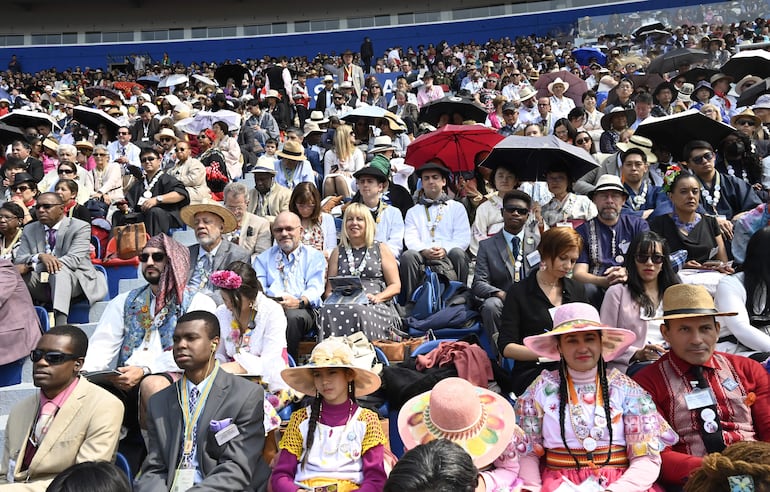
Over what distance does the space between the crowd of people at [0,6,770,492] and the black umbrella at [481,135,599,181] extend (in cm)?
4

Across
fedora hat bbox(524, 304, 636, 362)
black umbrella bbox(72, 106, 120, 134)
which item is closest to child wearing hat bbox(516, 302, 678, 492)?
fedora hat bbox(524, 304, 636, 362)

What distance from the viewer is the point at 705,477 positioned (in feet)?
6.56

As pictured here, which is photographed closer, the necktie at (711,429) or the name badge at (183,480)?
the necktie at (711,429)

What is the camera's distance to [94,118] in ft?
37.2

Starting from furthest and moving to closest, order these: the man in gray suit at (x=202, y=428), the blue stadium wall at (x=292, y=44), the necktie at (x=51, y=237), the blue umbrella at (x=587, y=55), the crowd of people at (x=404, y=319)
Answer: the blue stadium wall at (x=292, y=44), the blue umbrella at (x=587, y=55), the necktie at (x=51, y=237), the man in gray suit at (x=202, y=428), the crowd of people at (x=404, y=319)

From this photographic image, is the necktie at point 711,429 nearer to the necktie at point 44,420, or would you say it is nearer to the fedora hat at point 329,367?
the fedora hat at point 329,367

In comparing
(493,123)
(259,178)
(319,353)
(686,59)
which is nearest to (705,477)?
(319,353)

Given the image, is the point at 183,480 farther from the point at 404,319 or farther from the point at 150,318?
the point at 404,319

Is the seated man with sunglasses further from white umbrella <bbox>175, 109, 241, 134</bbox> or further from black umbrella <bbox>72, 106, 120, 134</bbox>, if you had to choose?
black umbrella <bbox>72, 106, 120, 134</bbox>

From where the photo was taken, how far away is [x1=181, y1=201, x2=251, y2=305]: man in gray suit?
5.32 metres

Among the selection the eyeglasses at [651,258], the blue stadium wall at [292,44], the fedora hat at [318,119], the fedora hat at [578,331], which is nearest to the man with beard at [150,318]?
the fedora hat at [578,331]

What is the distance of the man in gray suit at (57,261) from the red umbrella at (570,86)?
9.24 m

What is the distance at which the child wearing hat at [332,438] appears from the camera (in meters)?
3.29

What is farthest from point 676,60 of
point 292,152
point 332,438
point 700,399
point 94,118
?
point 332,438
